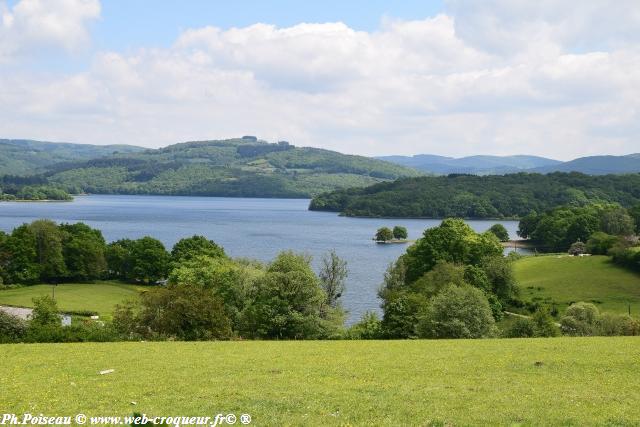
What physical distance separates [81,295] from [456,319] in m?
54.6

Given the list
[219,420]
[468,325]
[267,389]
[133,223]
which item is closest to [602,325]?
[468,325]

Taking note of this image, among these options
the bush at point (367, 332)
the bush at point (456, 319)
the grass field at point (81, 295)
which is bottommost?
the grass field at point (81, 295)

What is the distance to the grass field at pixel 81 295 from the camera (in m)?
67.6

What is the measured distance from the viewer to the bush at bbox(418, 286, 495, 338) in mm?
41219

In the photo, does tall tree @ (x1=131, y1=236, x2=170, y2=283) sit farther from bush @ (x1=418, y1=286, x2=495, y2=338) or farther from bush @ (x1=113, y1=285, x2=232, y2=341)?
bush @ (x1=418, y1=286, x2=495, y2=338)

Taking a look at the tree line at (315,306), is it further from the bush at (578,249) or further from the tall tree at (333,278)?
the bush at (578,249)

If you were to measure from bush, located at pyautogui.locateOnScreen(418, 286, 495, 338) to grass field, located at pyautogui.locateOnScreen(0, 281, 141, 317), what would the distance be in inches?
1401

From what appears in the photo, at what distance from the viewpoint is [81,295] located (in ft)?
251

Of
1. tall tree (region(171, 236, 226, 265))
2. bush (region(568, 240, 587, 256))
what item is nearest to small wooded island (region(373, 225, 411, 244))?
bush (region(568, 240, 587, 256))

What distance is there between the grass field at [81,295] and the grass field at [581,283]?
52.4 meters

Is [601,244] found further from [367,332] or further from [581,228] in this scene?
[367,332]

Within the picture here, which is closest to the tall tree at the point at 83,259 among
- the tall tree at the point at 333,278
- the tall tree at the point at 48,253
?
the tall tree at the point at 48,253

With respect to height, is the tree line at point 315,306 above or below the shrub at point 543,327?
above

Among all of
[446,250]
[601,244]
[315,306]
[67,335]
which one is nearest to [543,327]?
[315,306]
